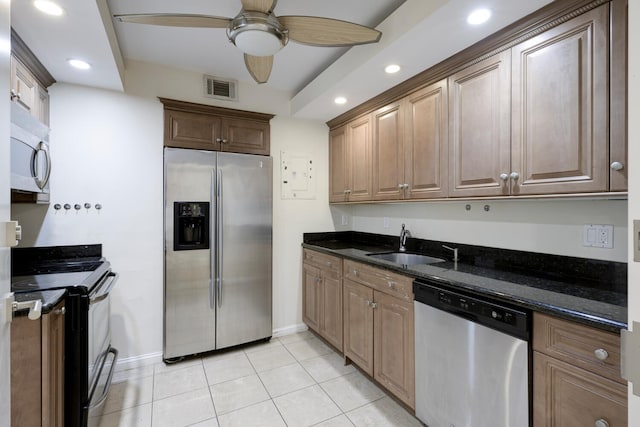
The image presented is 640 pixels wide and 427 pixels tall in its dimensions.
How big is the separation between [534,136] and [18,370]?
260cm

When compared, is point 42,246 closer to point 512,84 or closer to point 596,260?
point 512,84

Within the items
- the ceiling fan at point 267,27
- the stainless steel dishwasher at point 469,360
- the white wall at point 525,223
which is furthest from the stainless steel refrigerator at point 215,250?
the stainless steel dishwasher at point 469,360

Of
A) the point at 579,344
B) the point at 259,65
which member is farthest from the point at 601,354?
the point at 259,65

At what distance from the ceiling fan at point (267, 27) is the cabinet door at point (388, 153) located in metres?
0.90

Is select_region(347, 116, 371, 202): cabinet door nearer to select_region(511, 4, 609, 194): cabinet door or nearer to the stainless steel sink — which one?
the stainless steel sink

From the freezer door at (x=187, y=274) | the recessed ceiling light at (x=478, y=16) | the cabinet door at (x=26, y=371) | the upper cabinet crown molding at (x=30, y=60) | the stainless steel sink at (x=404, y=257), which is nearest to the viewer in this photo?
the cabinet door at (x=26, y=371)

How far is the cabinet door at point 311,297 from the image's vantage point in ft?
9.59

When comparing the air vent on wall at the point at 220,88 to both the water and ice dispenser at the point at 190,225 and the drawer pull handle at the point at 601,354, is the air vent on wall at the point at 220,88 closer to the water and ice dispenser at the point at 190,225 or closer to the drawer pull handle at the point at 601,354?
the water and ice dispenser at the point at 190,225

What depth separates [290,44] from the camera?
2.29 meters

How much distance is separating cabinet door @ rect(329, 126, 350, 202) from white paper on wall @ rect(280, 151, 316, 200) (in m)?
0.21

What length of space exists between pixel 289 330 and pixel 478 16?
9.99ft

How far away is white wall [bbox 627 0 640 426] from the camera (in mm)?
684

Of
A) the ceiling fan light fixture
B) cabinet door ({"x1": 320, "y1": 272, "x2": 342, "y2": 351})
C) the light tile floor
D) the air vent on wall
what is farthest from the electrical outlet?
the air vent on wall

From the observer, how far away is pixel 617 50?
4.00 ft
